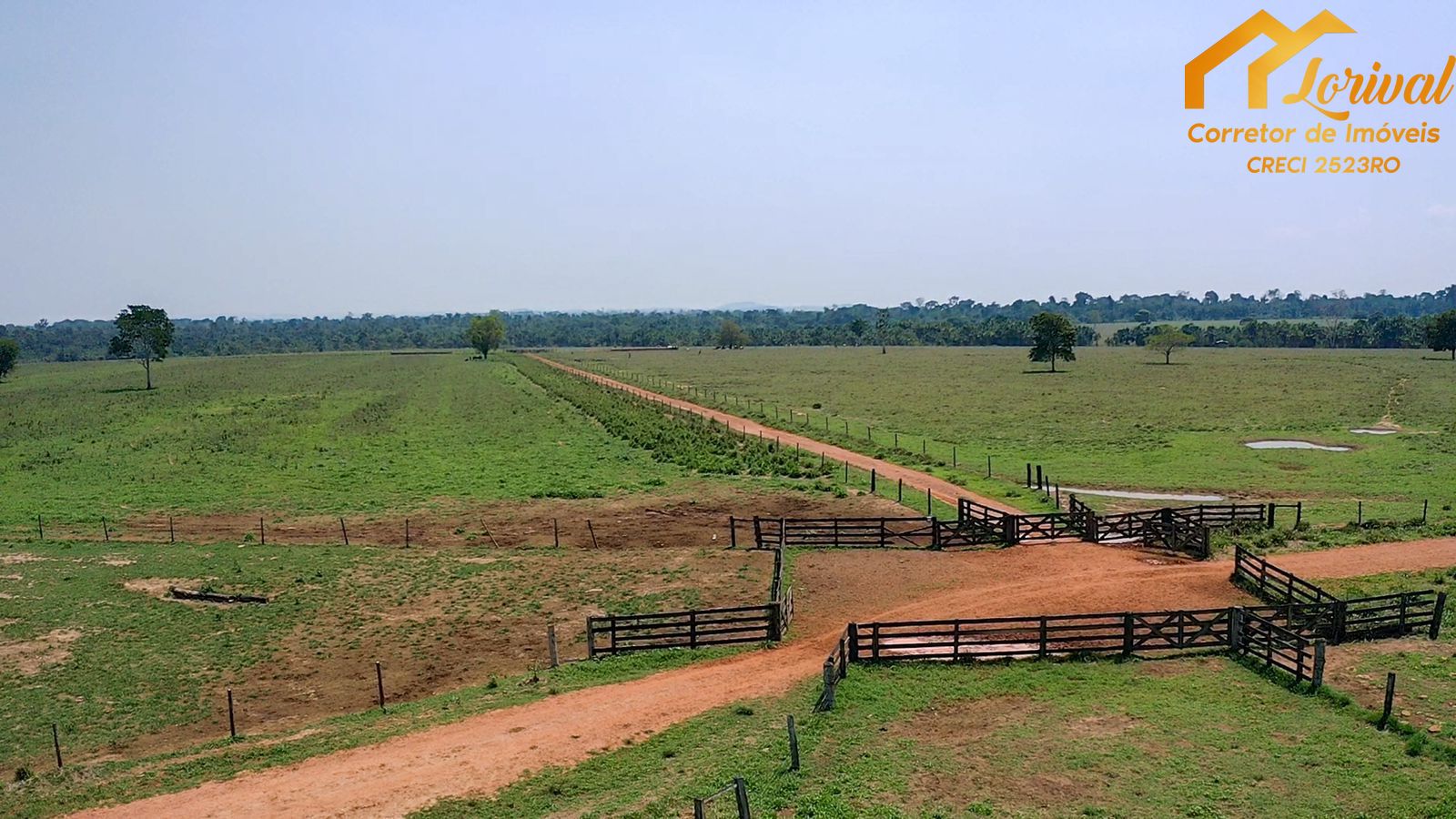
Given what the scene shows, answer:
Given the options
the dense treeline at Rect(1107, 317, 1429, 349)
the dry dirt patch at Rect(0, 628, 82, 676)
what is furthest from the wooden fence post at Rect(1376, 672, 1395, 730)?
the dense treeline at Rect(1107, 317, 1429, 349)

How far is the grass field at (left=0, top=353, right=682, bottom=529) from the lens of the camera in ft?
144

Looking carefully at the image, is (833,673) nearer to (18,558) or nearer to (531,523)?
(531,523)

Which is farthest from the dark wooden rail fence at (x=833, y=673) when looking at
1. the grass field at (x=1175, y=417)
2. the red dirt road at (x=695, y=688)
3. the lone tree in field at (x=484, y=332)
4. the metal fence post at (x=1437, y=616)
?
the lone tree in field at (x=484, y=332)

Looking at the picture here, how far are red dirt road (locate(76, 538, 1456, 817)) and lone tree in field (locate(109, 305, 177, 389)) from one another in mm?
111339

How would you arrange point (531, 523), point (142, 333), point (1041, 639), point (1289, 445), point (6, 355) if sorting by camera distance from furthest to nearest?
point (6, 355), point (142, 333), point (1289, 445), point (531, 523), point (1041, 639)

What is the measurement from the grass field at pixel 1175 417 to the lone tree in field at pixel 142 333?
61.9m

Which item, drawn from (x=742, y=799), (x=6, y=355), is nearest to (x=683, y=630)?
(x=742, y=799)

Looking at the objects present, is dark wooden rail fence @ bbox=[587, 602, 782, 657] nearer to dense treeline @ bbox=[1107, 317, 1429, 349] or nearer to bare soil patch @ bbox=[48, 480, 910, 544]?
bare soil patch @ bbox=[48, 480, 910, 544]

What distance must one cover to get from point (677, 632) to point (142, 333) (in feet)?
377

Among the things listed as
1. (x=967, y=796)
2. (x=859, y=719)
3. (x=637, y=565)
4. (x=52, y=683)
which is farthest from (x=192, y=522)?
(x=967, y=796)

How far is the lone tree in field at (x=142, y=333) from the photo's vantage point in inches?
4373

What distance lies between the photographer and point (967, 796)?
14406 millimetres

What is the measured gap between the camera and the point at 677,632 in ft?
76.5

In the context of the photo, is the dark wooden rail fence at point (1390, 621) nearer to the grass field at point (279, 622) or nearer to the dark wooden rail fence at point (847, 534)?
the dark wooden rail fence at point (847, 534)
